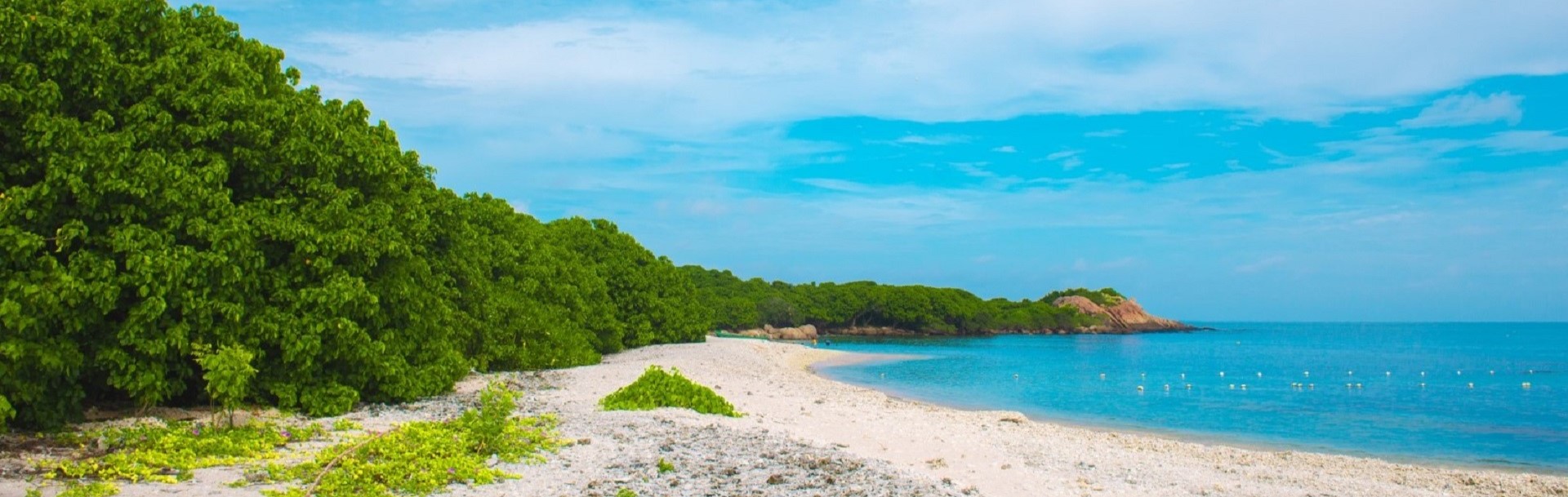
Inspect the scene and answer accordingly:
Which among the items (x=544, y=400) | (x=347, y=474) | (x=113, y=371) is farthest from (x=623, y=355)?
(x=347, y=474)

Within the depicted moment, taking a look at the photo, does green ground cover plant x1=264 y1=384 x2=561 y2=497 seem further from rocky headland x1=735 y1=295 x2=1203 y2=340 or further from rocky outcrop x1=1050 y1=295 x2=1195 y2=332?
rocky outcrop x1=1050 y1=295 x2=1195 y2=332

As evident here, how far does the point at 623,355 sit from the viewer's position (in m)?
38.1

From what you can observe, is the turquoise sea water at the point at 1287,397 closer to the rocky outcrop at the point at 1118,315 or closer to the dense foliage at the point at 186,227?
the dense foliage at the point at 186,227

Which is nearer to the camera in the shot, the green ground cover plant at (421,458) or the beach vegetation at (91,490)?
the beach vegetation at (91,490)

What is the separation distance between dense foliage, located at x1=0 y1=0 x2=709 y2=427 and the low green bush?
11.0 ft

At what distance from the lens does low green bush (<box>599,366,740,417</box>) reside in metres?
16.5

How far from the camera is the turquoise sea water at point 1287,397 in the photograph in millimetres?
23391

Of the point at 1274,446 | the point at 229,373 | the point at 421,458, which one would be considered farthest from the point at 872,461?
the point at 1274,446

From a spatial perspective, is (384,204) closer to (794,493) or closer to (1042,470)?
(794,493)

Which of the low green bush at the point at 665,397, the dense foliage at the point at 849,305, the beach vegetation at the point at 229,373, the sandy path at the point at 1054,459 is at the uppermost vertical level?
the dense foliage at the point at 849,305

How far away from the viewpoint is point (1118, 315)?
135250 millimetres

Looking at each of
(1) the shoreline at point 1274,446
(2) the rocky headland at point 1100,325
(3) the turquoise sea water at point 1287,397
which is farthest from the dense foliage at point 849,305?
(1) the shoreline at point 1274,446

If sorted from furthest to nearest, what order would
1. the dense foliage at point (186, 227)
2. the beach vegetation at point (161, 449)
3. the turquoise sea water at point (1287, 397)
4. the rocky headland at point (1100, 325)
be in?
the rocky headland at point (1100, 325)
the turquoise sea water at point (1287, 397)
the dense foliage at point (186, 227)
the beach vegetation at point (161, 449)

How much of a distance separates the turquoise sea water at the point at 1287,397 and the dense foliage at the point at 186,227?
1782 cm
